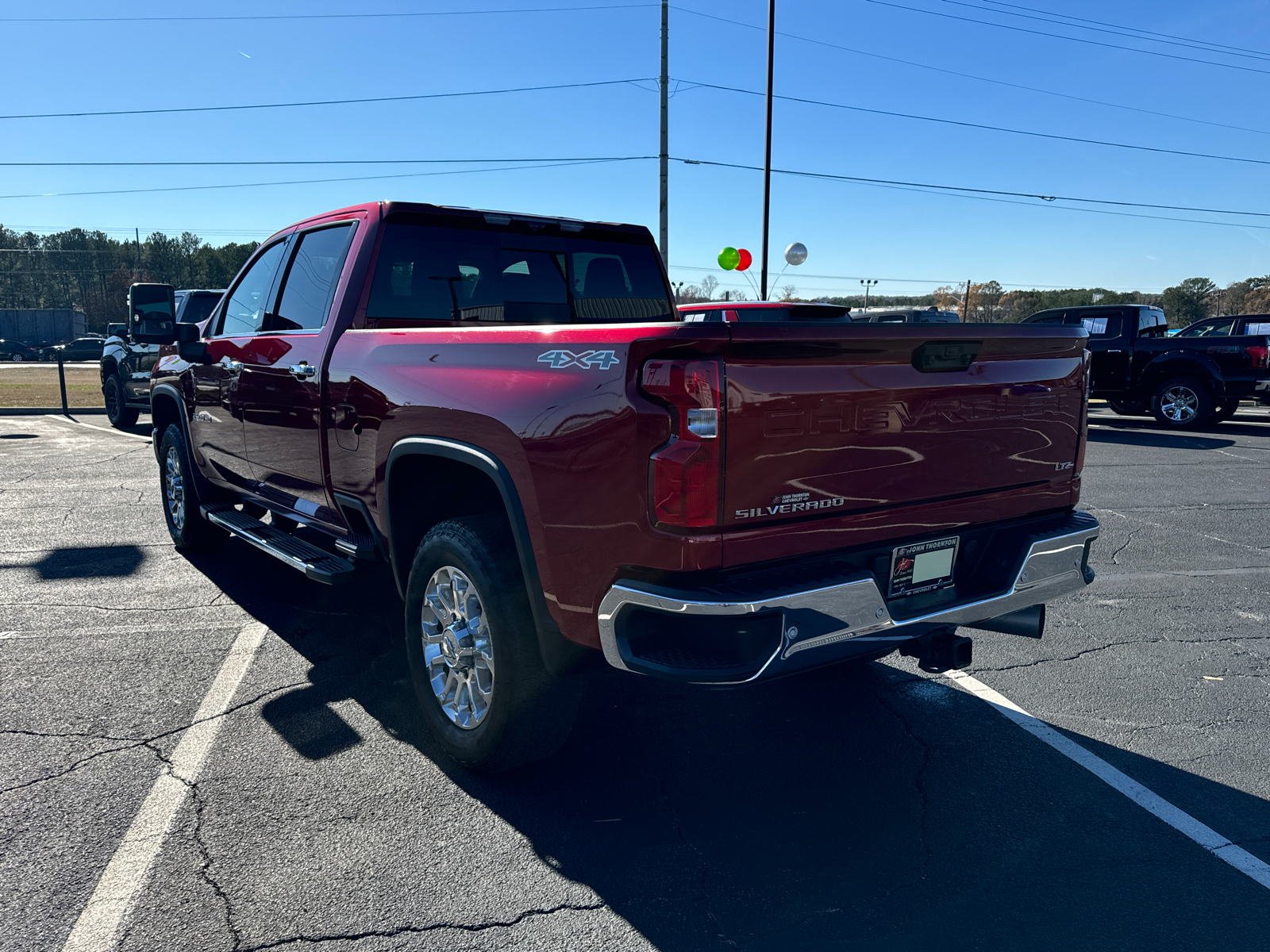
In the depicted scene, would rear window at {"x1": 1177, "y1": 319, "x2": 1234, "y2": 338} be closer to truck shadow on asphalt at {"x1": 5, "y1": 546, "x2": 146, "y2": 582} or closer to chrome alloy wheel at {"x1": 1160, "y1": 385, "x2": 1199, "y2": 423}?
chrome alloy wheel at {"x1": 1160, "y1": 385, "x2": 1199, "y2": 423}

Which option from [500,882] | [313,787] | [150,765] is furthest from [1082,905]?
[150,765]

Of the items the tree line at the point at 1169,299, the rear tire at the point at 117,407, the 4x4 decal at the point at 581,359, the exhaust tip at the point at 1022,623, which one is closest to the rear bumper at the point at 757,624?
the 4x4 decal at the point at 581,359

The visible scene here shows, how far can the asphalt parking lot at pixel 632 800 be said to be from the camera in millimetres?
2365

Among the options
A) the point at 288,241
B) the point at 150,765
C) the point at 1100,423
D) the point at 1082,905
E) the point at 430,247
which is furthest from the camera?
the point at 1100,423

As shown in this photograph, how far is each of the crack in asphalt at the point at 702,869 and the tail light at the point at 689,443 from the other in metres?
1.09

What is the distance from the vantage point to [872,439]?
2.64 m

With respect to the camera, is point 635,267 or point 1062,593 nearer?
point 1062,593

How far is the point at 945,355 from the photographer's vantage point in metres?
2.78

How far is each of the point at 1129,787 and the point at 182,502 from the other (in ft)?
19.5

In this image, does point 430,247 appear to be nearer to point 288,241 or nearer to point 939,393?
point 288,241

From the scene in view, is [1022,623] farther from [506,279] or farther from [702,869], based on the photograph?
[506,279]

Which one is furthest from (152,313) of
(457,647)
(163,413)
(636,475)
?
(636,475)

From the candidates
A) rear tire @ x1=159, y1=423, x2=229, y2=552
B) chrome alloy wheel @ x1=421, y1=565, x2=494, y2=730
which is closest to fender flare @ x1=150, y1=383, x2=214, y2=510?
rear tire @ x1=159, y1=423, x2=229, y2=552

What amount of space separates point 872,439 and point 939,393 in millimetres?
339
